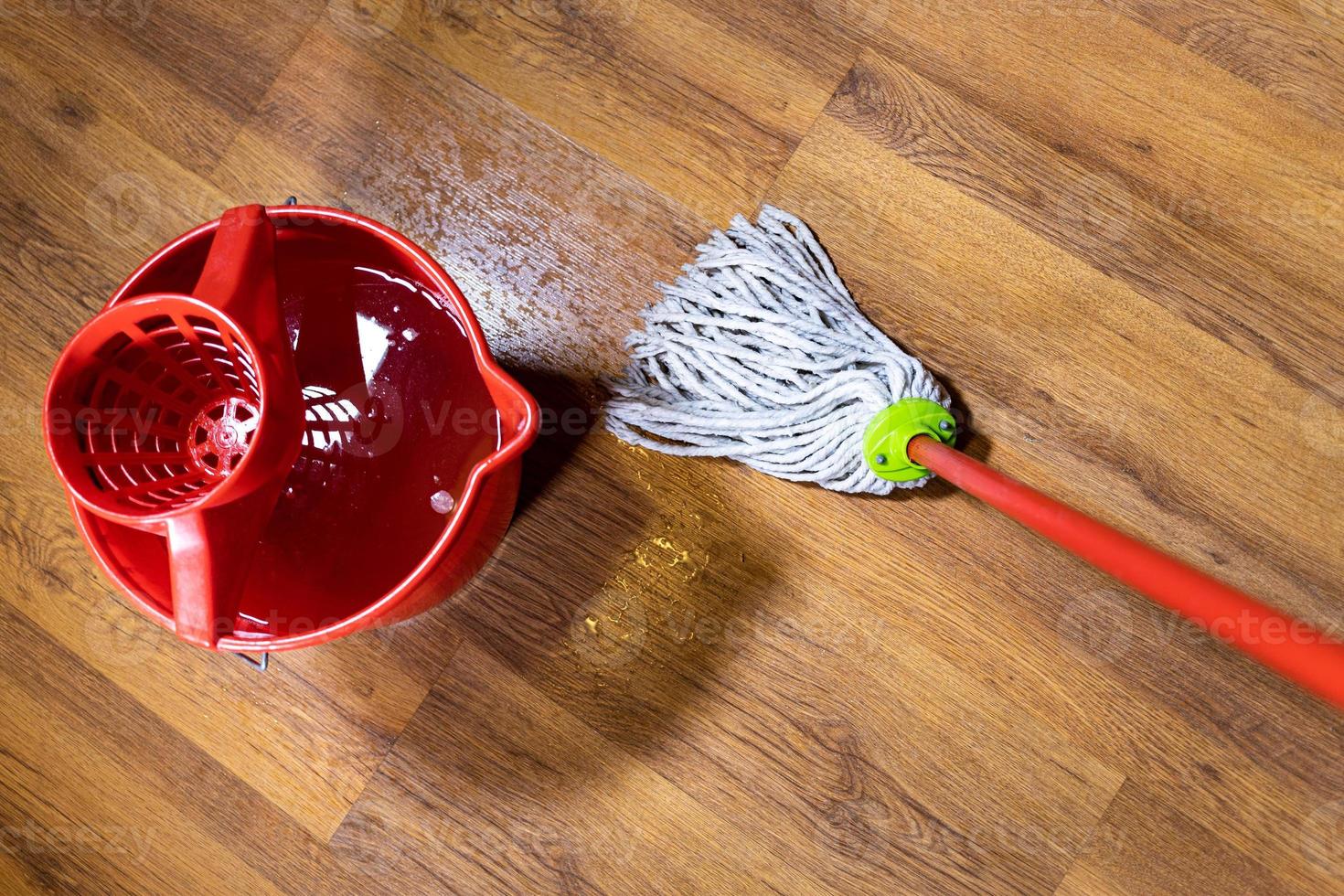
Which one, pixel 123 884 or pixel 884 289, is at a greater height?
pixel 884 289

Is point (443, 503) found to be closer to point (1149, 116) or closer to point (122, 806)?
point (122, 806)

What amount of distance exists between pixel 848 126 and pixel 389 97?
44 centimetres

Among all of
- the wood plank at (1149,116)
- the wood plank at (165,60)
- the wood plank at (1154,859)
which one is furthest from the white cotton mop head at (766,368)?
the wood plank at (165,60)

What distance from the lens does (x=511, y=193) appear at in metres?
1.00

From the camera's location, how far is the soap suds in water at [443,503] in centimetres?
87

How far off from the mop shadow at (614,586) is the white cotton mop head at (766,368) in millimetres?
51

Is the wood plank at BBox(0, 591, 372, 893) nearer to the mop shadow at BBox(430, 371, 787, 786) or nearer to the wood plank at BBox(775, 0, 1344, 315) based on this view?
the mop shadow at BBox(430, 371, 787, 786)

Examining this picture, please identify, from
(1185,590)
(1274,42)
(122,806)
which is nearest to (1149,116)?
(1274,42)

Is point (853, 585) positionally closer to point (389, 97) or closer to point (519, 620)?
point (519, 620)

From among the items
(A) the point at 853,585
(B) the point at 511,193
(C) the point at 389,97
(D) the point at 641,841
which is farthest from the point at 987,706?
(C) the point at 389,97

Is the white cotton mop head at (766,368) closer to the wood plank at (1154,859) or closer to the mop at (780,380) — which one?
the mop at (780,380)

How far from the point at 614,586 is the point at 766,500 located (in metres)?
0.16

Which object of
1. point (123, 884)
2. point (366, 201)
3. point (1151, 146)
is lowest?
point (123, 884)

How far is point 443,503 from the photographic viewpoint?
0.87 metres
